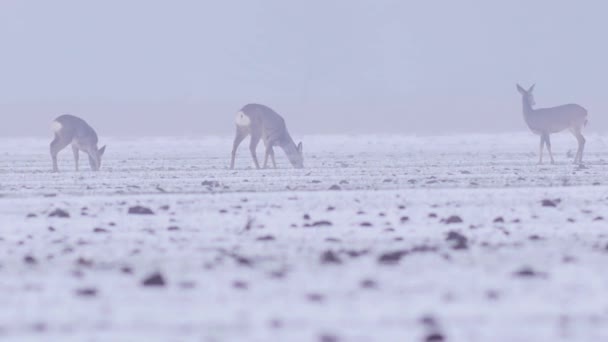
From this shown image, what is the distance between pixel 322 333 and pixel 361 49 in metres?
105

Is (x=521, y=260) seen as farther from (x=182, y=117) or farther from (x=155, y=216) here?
(x=182, y=117)

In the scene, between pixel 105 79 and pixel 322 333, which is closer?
pixel 322 333

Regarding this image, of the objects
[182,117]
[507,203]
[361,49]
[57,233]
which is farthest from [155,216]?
[361,49]

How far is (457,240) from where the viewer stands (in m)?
11.3

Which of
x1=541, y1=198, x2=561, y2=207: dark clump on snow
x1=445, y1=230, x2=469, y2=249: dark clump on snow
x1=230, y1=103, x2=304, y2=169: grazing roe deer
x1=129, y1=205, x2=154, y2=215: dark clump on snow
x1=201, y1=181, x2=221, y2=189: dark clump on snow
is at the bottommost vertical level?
x1=201, y1=181, x2=221, y2=189: dark clump on snow

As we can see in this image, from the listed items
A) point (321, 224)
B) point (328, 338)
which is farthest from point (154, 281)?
point (321, 224)

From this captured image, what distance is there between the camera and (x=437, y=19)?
11881cm

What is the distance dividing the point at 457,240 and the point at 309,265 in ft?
6.41

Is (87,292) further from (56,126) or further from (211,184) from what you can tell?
(56,126)

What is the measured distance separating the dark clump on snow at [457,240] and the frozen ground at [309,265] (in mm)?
44

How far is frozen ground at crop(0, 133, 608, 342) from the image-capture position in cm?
732

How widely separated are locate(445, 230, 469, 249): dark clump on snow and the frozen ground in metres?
0.04

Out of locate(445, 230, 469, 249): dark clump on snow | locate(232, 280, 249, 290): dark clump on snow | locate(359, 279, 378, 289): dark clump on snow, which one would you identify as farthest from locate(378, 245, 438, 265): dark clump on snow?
locate(232, 280, 249, 290): dark clump on snow

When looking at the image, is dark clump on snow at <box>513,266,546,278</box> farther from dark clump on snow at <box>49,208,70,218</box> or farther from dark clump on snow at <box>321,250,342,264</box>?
dark clump on snow at <box>49,208,70,218</box>
